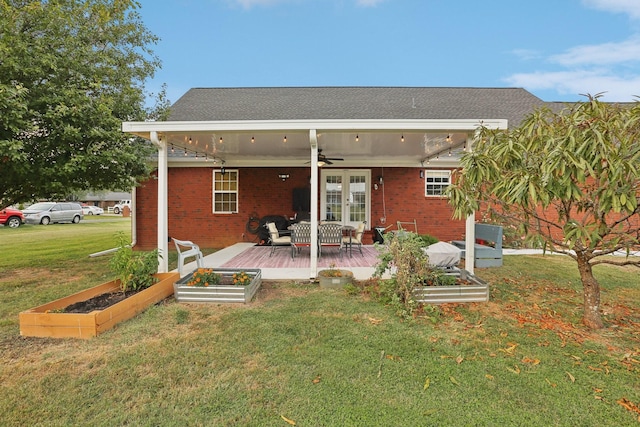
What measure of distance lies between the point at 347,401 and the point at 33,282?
6.74 m

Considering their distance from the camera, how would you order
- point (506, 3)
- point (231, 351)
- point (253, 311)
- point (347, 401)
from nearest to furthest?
point (347, 401) < point (231, 351) < point (253, 311) < point (506, 3)

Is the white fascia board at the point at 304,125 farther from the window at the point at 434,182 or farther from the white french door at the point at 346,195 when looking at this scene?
the window at the point at 434,182

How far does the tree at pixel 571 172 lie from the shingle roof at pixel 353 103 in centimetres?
659

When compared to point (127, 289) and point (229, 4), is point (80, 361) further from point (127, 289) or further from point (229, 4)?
point (229, 4)

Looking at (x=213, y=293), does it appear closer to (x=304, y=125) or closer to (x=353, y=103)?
(x=304, y=125)

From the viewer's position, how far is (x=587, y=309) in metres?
3.85

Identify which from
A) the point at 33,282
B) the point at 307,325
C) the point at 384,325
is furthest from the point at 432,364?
the point at 33,282

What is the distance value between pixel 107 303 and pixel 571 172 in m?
5.56

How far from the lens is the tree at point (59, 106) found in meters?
5.32

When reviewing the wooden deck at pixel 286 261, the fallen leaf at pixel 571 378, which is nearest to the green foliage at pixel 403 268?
the wooden deck at pixel 286 261

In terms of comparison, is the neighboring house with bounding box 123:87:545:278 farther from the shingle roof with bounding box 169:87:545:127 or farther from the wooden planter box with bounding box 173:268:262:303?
the wooden planter box with bounding box 173:268:262:303

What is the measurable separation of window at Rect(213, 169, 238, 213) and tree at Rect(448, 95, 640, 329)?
304 inches

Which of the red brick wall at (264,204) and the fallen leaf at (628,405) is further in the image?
the red brick wall at (264,204)

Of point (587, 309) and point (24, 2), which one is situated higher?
point (24, 2)
